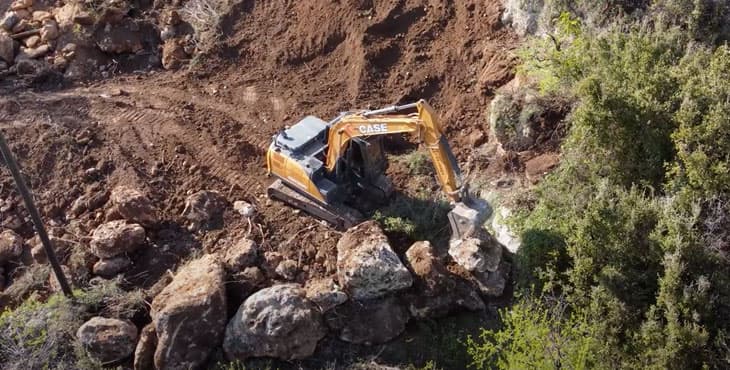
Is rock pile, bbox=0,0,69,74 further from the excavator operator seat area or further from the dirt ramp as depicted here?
the excavator operator seat area

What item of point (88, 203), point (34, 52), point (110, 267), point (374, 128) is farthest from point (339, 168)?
point (34, 52)

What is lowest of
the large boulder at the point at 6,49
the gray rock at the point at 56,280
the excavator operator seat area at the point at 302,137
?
the gray rock at the point at 56,280

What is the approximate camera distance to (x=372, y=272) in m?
10.7

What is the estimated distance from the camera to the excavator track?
12.2 meters

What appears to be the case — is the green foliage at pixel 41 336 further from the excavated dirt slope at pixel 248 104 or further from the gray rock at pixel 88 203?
the gray rock at pixel 88 203

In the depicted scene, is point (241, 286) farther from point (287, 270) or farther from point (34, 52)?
point (34, 52)

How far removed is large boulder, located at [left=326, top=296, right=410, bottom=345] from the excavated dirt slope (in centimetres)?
114

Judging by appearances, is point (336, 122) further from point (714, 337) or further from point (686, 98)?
point (714, 337)

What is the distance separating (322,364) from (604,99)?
5800mm

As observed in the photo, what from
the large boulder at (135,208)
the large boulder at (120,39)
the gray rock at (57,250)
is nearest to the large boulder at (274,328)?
the large boulder at (135,208)

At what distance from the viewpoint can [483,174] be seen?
12773 mm

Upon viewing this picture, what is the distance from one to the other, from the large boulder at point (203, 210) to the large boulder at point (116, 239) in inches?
35.4

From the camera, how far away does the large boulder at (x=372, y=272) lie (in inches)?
421

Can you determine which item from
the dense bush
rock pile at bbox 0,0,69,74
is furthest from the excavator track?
rock pile at bbox 0,0,69,74
